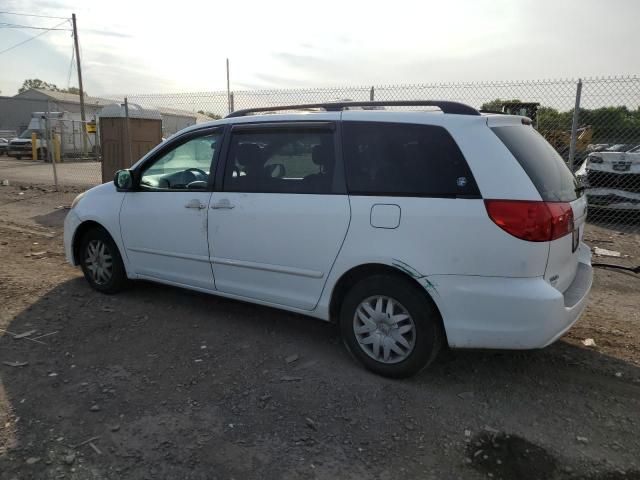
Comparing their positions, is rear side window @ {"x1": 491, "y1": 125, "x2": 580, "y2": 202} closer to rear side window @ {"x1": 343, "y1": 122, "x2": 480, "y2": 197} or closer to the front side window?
rear side window @ {"x1": 343, "y1": 122, "x2": 480, "y2": 197}

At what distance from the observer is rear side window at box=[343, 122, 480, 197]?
3152mm

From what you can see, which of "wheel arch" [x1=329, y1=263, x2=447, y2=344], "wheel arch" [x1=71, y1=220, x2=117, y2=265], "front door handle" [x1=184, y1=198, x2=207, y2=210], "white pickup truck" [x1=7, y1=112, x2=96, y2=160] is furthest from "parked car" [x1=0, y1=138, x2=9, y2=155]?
"wheel arch" [x1=329, y1=263, x2=447, y2=344]

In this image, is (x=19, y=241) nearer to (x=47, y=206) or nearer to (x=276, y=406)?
(x=47, y=206)

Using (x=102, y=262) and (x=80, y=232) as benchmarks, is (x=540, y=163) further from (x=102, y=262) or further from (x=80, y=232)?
(x=80, y=232)

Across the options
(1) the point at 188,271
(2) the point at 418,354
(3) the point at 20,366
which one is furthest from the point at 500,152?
(3) the point at 20,366

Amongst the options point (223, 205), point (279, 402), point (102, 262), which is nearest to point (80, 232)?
point (102, 262)

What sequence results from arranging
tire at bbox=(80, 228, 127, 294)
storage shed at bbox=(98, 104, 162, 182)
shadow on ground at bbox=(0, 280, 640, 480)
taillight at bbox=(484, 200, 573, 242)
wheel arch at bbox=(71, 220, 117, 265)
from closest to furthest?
1. shadow on ground at bbox=(0, 280, 640, 480)
2. taillight at bbox=(484, 200, 573, 242)
3. tire at bbox=(80, 228, 127, 294)
4. wheel arch at bbox=(71, 220, 117, 265)
5. storage shed at bbox=(98, 104, 162, 182)

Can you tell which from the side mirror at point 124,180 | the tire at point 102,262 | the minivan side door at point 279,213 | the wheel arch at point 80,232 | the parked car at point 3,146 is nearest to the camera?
the minivan side door at point 279,213

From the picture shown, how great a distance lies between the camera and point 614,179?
342 inches

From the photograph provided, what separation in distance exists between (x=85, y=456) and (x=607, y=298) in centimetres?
472

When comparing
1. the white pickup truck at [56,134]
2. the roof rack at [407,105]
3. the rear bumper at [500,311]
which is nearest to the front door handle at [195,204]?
the roof rack at [407,105]

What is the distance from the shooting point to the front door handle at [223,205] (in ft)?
13.2

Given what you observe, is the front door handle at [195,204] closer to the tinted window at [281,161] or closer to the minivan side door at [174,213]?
the minivan side door at [174,213]

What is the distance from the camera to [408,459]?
270 cm
